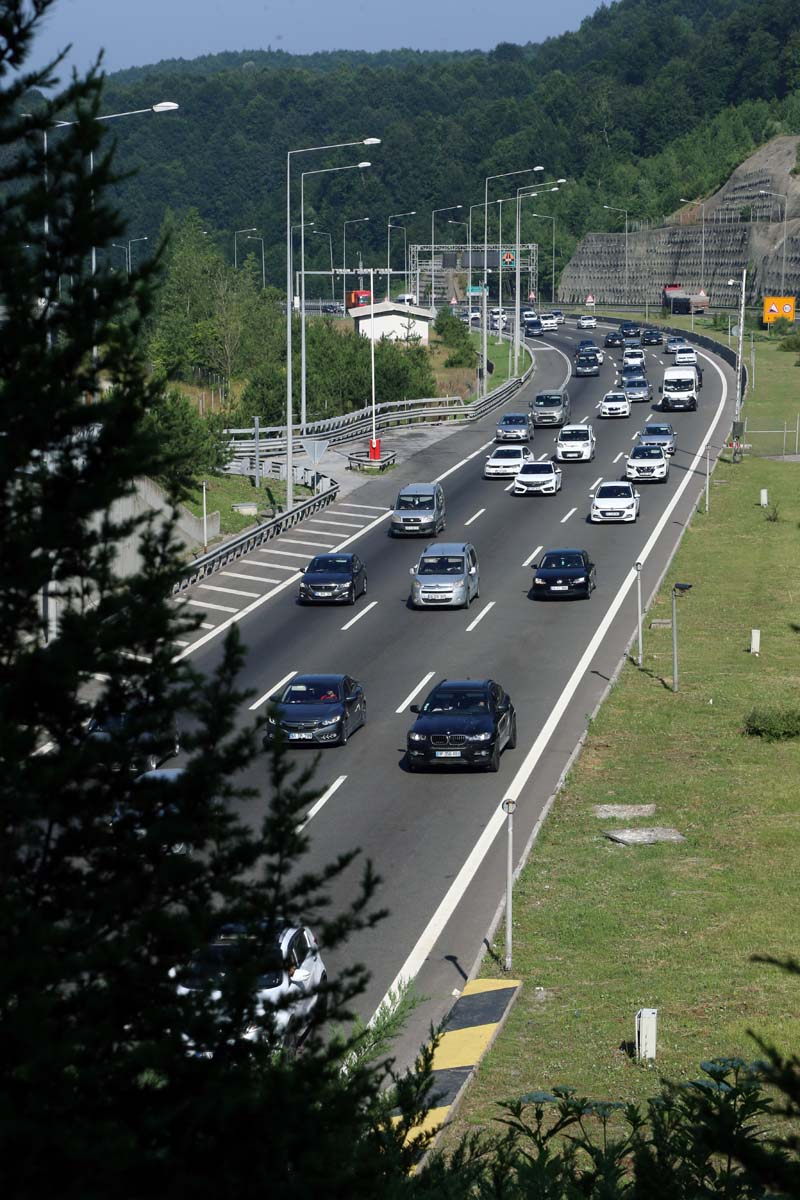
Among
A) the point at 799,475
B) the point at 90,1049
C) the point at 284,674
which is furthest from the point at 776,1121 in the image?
the point at 799,475

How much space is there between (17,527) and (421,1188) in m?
6.14

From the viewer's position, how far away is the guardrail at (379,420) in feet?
221

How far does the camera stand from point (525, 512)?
59.4 m

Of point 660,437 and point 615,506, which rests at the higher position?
point 660,437

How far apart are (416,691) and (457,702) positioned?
4990mm

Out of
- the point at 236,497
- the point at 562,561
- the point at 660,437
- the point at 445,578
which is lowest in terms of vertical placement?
the point at 236,497

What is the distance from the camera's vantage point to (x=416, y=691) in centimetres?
3769

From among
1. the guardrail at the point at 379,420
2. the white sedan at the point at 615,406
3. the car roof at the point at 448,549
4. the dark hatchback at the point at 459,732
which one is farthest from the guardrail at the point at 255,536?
the white sedan at the point at 615,406

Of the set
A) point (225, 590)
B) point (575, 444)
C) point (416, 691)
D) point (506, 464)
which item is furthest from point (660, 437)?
point (416, 691)

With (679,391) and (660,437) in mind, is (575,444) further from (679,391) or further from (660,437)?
(679,391)

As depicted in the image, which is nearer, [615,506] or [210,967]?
Answer: [210,967]

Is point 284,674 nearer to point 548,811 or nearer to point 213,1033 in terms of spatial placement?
point 548,811

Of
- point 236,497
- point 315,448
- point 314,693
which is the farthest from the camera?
point 236,497

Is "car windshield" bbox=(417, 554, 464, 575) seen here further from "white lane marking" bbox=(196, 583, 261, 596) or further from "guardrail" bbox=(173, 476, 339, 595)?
"guardrail" bbox=(173, 476, 339, 595)
